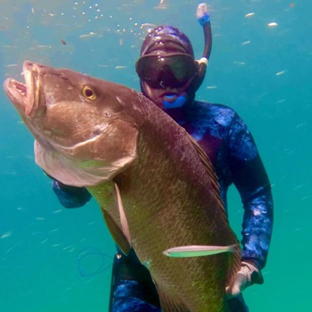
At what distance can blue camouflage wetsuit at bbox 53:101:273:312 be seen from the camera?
280cm

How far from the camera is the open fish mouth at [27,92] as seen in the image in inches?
59.7

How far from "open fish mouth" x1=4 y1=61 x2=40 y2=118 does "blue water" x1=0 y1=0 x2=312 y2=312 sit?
570 inches

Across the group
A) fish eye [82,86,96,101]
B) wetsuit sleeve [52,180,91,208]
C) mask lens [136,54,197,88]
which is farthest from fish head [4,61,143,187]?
mask lens [136,54,197,88]

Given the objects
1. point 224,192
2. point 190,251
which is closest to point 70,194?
point 224,192

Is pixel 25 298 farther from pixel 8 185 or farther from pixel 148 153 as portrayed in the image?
pixel 148 153

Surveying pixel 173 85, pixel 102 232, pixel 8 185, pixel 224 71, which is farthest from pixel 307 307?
pixel 173 85

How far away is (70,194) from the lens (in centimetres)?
276

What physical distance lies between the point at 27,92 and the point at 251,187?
207 cm

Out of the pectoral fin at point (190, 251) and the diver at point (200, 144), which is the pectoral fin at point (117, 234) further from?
the diver at point (200, 144)

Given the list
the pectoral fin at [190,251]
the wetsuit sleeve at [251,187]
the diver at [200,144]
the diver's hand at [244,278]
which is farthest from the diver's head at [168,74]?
the pectoral fin at [190,251]

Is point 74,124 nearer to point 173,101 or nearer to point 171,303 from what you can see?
point 171,303

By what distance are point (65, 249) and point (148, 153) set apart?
42.8 metres

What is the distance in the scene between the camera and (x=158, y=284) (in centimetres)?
212

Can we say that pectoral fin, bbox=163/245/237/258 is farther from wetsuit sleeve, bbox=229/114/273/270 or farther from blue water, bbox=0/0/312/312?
blue water, bbox=0/0/312/312
